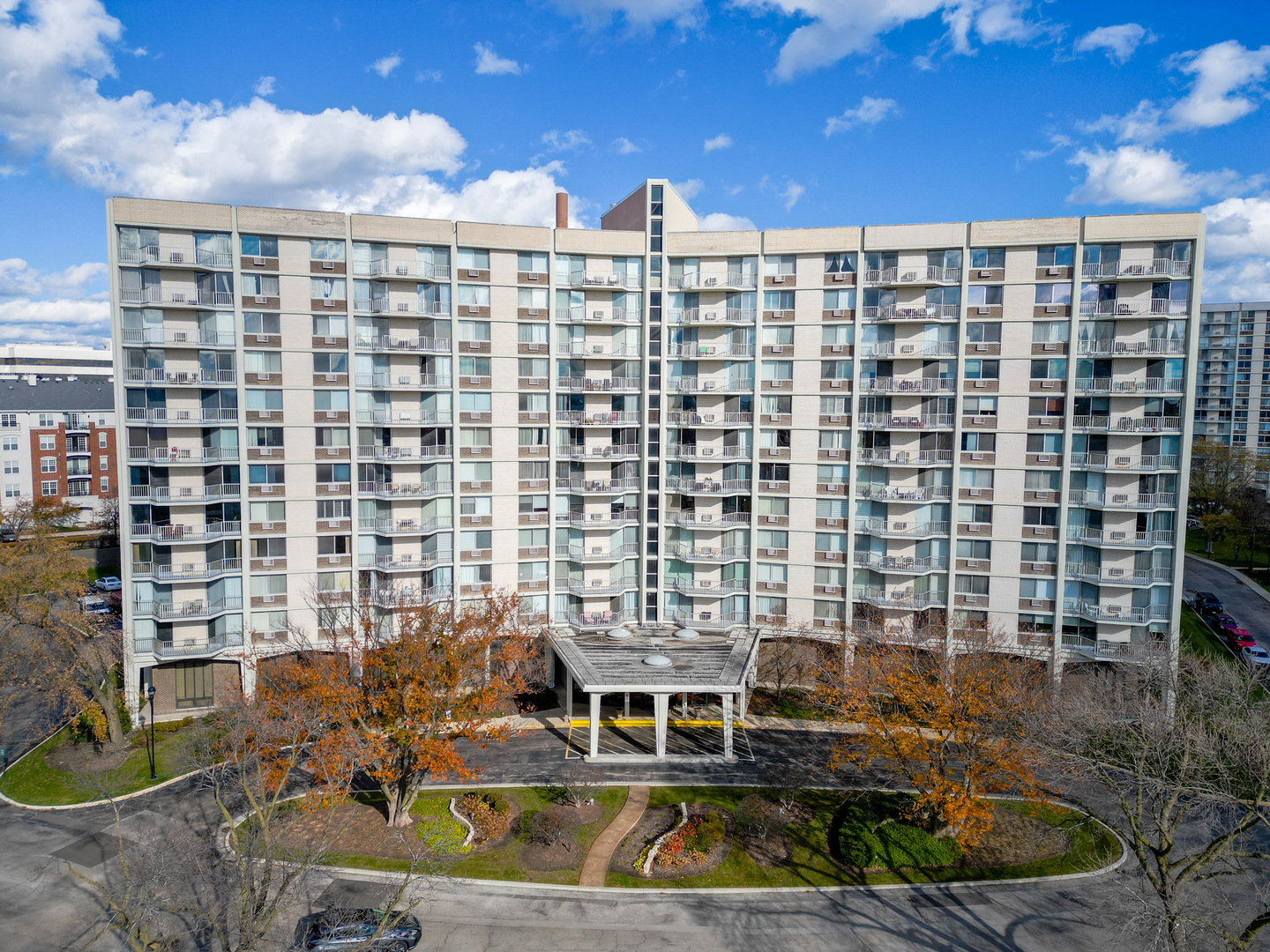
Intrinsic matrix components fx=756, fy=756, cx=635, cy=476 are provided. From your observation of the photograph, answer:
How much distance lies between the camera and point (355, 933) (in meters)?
26.1

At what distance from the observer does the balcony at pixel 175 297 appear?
145 feet

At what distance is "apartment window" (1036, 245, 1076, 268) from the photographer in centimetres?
4672

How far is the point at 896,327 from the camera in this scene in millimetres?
49688

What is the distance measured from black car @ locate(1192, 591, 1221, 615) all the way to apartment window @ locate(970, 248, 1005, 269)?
41.8 metres

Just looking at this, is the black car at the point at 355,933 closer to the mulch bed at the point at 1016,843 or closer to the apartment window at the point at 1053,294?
the mulch bed at the point at 1016,843

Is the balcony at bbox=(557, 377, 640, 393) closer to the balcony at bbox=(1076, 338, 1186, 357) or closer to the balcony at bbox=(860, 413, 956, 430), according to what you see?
the balcony at bbox=(860, 413, 956, 430)

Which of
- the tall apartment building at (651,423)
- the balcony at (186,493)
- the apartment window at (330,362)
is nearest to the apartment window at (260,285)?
the tall apartment building at (651,423)

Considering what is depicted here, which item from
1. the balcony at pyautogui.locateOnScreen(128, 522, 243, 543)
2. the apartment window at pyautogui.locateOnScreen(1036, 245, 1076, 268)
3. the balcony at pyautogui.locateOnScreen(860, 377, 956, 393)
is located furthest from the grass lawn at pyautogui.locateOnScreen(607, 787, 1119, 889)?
the apartment window at pyautogui.locateOnScreen(1036, 245, 1076, 268)

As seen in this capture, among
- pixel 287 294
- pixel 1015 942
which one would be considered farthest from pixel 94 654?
pixel 1015 942

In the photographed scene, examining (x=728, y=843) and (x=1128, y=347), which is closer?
(x=728, y=843)

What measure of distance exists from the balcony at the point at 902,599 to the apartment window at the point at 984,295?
1898 centimetres

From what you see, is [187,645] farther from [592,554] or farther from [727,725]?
[727,725]

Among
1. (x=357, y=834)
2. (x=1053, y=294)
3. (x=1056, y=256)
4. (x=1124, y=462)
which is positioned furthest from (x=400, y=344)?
(x=1124, y=462)

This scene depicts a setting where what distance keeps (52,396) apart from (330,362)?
244ft
